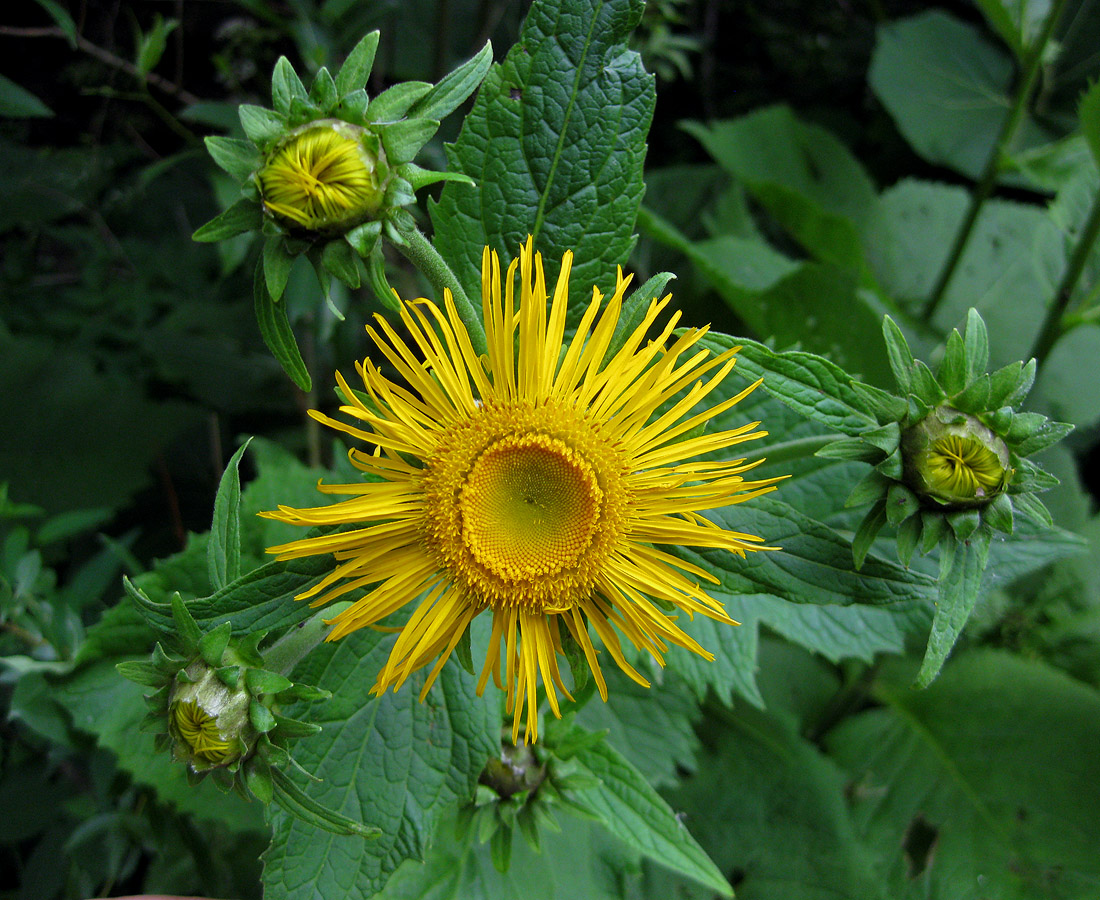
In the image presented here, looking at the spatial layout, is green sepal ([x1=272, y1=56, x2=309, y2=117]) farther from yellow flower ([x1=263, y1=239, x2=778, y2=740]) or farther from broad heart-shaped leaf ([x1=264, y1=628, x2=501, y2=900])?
broad heart-shaped leaf ([x1=264, y1=628, x2=501, y2=900])

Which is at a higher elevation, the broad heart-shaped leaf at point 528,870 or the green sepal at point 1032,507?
the green sepal at point 1032,507

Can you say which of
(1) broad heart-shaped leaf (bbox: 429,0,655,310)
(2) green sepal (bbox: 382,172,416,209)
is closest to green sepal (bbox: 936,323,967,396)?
(1) broad heart-shaped leaf (bbox: 429,0,655,310)

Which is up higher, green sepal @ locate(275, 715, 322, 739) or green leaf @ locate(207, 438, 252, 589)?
green leaf @ locate(207, 438, 252, 589)

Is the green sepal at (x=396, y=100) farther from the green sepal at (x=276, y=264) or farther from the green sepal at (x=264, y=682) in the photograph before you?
the green sepal at (x=264, y=682)

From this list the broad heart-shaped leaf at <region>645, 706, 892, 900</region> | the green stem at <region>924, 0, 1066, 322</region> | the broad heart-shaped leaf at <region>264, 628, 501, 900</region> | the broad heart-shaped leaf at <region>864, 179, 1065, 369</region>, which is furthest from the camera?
the broad heart-shaped leaf at <region>864, 179, 1065, 369</region>

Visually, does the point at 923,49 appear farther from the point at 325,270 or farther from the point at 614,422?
the point at 325,270

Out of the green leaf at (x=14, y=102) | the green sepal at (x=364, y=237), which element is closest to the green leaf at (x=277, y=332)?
the green sepal at (x=364, y=237)

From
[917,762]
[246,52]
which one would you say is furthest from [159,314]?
[917,762]
